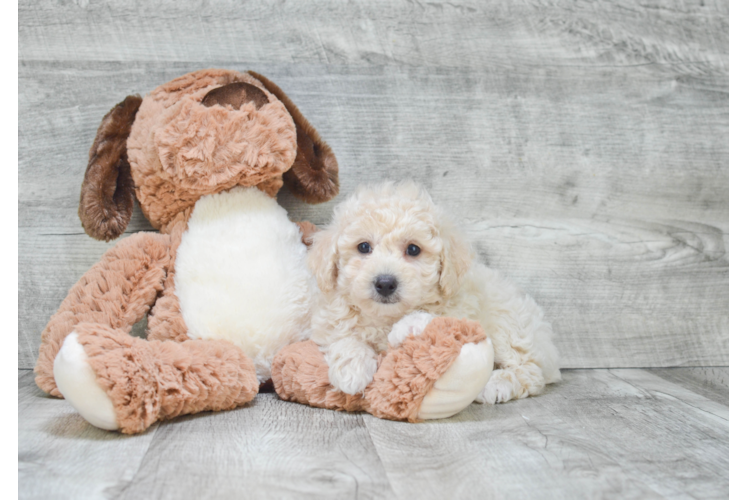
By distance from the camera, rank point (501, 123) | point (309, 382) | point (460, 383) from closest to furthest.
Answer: point (460, 383), point (309, 382), point (501, 123)

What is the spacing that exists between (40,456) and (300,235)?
98 centimetres

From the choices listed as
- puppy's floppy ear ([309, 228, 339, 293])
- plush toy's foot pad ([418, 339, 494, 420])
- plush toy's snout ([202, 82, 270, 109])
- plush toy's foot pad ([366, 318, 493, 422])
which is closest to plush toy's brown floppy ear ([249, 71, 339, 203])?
plush toy's snout ([202, 82, 270, 109])

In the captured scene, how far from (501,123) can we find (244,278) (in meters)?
1.10

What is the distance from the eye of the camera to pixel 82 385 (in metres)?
1.38

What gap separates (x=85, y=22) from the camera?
2.14 metres

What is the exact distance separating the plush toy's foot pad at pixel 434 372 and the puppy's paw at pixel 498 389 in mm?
220

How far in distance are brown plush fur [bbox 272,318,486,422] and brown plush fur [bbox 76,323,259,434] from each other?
0.15m

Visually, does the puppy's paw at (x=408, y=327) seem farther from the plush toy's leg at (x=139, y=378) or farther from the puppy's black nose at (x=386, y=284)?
the plush toy's leg at (x=139, y=378)

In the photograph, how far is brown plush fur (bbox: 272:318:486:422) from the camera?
1550 millimetres

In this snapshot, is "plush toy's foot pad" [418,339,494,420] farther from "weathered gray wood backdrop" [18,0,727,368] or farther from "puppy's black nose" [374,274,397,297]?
"weathered gray wood backdrop" [18,0,727,368]

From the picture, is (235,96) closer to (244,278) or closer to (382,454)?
(244,278)

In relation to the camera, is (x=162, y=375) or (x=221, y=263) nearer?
(x=162, y=375)

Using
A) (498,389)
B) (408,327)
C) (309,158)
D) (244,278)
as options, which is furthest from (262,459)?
(309,158)

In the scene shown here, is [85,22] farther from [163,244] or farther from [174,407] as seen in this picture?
[174,407]
